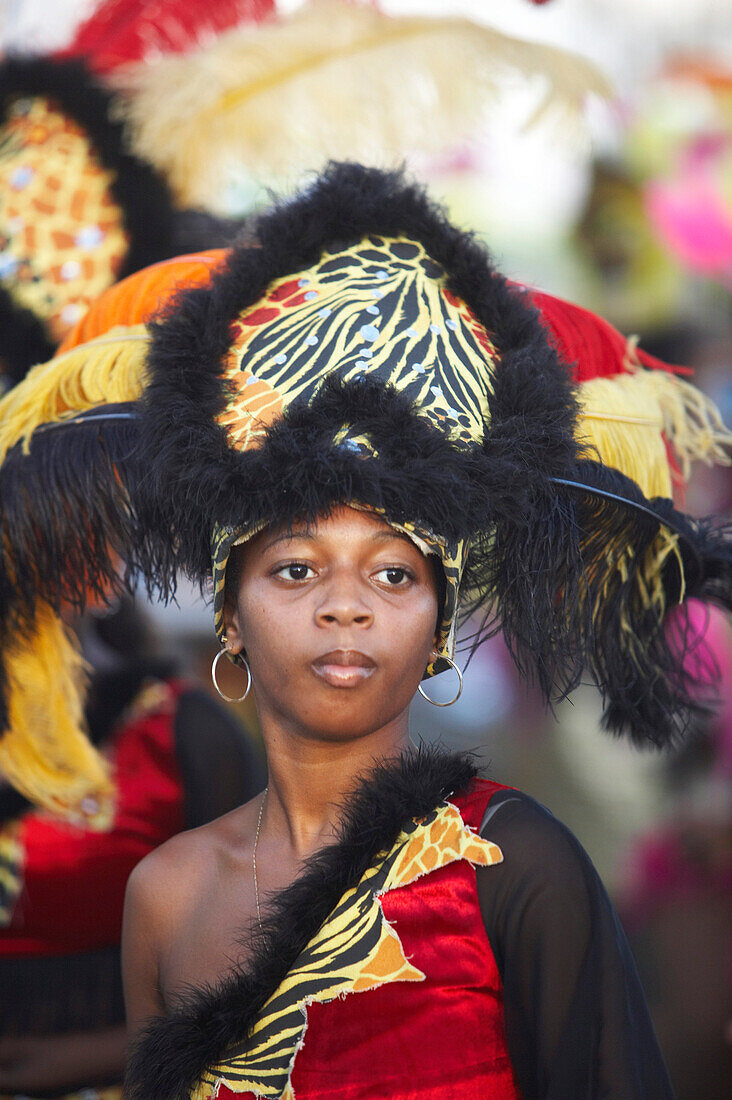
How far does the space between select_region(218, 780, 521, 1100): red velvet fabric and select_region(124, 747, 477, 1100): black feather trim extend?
0.07 meters

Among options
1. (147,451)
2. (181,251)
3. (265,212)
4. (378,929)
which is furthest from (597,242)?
(378,929)

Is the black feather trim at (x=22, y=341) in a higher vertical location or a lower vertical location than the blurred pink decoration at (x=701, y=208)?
higher

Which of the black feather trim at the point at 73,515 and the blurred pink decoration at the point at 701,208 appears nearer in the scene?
the black feather trim at the point at 73,515

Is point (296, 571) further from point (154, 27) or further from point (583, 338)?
point (154, 27)

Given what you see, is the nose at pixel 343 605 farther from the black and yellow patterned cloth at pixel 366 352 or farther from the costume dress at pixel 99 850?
the costume dress at pixel 99 850

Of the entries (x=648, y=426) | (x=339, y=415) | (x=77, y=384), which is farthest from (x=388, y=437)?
(x=77, y=384)

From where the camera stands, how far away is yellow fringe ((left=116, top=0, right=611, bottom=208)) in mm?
2008

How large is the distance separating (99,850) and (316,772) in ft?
3.44

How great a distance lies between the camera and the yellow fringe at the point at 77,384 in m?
1.69

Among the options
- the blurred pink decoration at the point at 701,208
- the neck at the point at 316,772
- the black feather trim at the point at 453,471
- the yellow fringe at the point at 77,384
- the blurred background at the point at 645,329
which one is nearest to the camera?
the black feather trim at the point at 453,471

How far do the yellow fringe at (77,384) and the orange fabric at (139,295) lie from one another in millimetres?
41

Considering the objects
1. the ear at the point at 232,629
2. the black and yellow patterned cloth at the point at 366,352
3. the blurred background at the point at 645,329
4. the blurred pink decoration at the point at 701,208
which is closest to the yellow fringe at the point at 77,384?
the black and yellow patterned cloth at the point at 366,352

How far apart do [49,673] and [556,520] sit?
1001 mm

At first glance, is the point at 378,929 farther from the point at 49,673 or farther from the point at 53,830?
the point at 53,830
